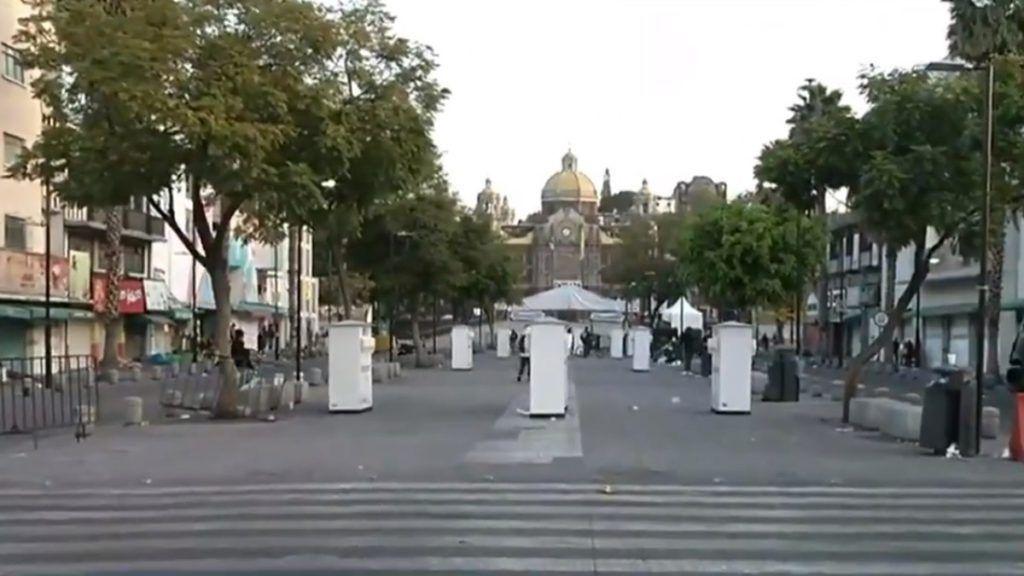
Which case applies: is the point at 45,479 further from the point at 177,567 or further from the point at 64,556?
the point at 177,567

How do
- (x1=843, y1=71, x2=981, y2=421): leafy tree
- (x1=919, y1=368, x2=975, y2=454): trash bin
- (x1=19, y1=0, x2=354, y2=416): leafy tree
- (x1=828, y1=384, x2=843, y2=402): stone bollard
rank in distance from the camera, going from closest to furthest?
(x1=919, y1=368, x2=975, y2=454): trash bin
(x1=19, y1=0, x2=354, y2=416): leafy tree
(x1=843, y1=71, x2=981, y2=421): leafy tree
(x1=828, y1=384, x2=843, y2=402): stone bollard

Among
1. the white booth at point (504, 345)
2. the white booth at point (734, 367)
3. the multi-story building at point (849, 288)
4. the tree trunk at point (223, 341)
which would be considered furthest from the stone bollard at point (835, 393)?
the white booth at point (504, 345)

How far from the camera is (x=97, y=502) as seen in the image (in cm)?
1565

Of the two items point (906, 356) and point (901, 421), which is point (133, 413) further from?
point (906, 356)

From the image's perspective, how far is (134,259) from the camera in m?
66.7

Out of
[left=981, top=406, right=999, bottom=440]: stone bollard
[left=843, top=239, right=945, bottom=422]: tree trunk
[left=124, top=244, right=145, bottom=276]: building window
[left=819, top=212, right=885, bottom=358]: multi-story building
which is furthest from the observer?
[left=819, top=212, right=885, bottom=358]: multi-story building

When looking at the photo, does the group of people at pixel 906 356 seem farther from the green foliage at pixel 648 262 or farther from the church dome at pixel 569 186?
the church dome at pixel 569 186

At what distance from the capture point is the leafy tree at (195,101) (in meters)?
24.1

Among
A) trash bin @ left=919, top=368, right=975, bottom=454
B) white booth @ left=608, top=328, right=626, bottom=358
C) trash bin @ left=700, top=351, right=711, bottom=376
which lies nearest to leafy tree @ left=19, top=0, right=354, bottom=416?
trash bin @ left=919, top=368, right=975, bottom=454

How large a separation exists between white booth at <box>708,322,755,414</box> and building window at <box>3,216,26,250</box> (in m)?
28.4

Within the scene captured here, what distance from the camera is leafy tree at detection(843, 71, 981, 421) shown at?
24828 mm

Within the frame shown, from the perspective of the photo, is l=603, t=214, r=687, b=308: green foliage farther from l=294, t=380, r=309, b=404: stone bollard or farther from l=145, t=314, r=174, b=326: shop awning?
l=294, t=380, r=309, b=404: stone bollard

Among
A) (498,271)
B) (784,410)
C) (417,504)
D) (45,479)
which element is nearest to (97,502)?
(45,479)

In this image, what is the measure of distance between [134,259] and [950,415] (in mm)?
51674
